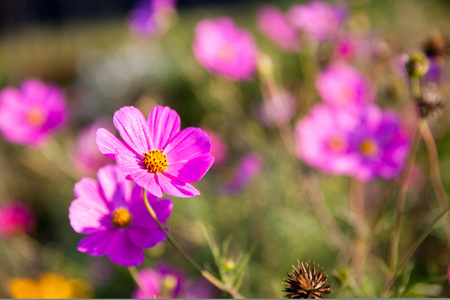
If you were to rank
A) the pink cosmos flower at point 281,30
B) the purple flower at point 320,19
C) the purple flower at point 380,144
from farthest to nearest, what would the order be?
the pink cosmos flower at point 281,30 < the purple flower at point 320,19 < the purple flower at point 380,144

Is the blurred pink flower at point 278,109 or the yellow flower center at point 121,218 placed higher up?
the blurred pink flower at point 278,109

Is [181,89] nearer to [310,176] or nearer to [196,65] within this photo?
[196,65]

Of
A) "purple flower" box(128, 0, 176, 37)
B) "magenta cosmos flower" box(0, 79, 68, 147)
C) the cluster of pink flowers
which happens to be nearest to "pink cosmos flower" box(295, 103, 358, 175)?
the cluster of pink flowers

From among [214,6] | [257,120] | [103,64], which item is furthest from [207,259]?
[214,6]

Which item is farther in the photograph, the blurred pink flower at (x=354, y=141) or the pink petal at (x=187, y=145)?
the blurred pink flower at (x=354, y=141)

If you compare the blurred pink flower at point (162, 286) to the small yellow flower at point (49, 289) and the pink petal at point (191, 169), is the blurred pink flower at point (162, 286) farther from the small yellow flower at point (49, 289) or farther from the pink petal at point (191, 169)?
the small yellow flower at point (49, 289)

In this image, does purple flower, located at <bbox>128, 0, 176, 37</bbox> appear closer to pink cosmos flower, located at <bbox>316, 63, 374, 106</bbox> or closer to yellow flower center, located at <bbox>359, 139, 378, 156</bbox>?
pink cosmos flower, located at <bbox>316, 63, 374, 106</bbox>

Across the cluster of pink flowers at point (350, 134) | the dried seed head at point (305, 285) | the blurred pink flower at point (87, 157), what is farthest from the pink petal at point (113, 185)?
the blurred pink flower at point (87, 157)
